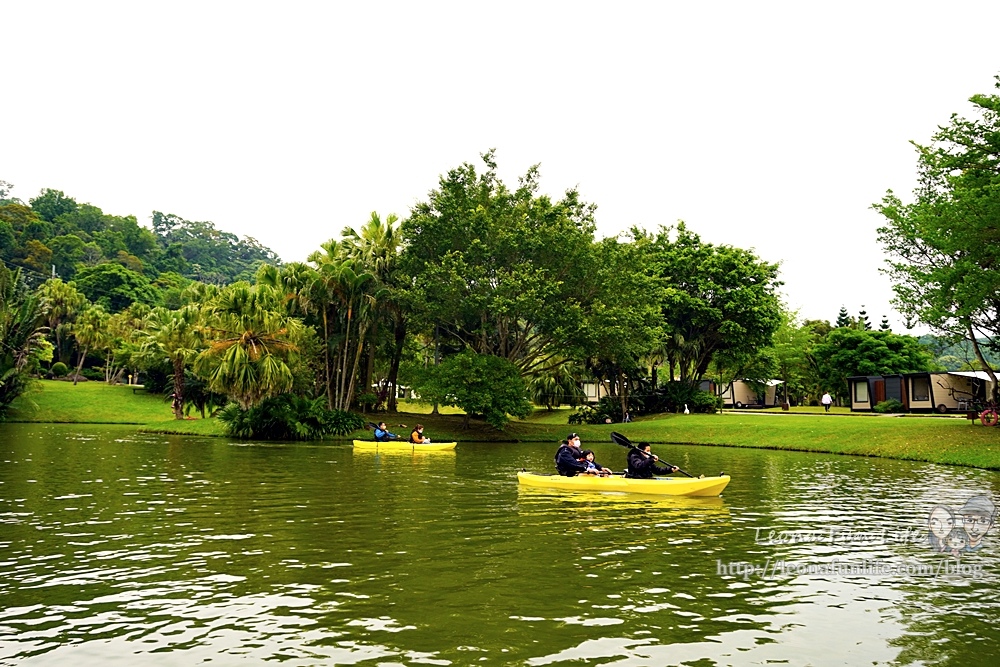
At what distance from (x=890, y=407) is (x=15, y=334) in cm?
7104

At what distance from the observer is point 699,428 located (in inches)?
1996

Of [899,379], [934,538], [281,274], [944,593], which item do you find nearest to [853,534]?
[934,538]

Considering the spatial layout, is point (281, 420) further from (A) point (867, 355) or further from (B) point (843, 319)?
(B) point (843, 319)

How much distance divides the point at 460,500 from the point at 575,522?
434 centimetres

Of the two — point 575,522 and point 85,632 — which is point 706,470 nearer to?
point 575,522

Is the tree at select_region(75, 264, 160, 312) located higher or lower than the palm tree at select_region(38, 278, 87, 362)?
higher

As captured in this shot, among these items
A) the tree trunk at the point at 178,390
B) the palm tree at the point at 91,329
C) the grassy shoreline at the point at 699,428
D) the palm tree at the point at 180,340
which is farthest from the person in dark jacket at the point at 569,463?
the palm tree at the point at 91,329

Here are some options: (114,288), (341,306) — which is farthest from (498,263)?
(114,288)

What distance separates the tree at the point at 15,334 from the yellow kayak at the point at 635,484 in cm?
5426

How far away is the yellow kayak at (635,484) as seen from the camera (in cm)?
2153

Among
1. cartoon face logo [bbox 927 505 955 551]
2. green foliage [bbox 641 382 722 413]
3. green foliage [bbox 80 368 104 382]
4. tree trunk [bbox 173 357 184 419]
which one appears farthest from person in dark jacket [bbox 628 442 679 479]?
green foliage [bbox 80 368 104 382]

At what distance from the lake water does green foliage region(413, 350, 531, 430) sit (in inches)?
943

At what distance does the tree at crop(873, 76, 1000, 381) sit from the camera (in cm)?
3400

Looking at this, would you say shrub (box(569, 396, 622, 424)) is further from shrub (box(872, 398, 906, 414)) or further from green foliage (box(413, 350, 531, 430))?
shrub (box(872, 398, 906, 414))
